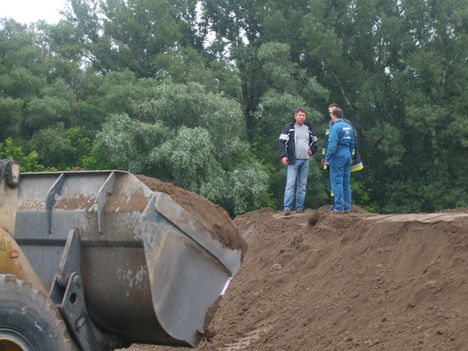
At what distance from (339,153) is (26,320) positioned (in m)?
8.33

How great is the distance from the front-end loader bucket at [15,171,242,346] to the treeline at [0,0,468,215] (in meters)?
29.5

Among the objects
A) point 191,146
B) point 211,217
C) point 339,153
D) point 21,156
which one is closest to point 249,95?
point 191,146

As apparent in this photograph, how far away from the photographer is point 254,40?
2146 inches

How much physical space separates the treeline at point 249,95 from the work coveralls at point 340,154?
76.4 ft

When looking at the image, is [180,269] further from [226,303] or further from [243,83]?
[243,83]

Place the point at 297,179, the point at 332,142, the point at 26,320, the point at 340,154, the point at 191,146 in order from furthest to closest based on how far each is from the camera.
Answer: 1. the point at 191,146
2. the point at 297,179
3. the point at 340,154
4. the point at 332,142
5. the point at 26,320

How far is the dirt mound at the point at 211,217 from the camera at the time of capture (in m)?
5.84

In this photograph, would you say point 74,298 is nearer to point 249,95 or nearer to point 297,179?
point 297,179

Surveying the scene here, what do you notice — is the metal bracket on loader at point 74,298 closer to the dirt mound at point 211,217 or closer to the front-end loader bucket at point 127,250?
the front-end loader bucket at point 127,250

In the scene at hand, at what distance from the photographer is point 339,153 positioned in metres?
12.0

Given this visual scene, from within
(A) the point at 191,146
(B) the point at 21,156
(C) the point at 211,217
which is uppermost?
(B) the point at 21,156

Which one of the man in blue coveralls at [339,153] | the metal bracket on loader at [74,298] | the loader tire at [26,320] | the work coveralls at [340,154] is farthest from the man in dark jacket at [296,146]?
the loader tire at [26,320]

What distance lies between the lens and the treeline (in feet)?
126

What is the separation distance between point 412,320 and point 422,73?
1560 inches
